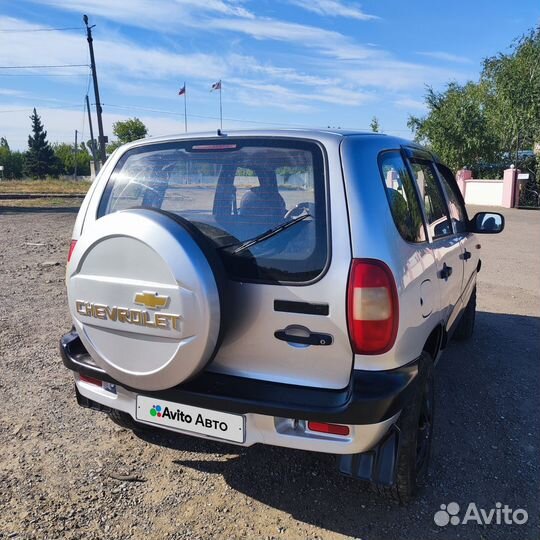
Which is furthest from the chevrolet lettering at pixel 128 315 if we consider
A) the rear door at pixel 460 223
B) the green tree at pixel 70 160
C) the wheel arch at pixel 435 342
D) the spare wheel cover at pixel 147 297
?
the green tree at pixel 70 160

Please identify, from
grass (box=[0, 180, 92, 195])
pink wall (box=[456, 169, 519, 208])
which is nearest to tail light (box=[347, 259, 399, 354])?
pink wall (box=[456, 169, 519, 208])

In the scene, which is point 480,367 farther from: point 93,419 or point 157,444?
point 93,419

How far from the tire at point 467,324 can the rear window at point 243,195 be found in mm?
3070

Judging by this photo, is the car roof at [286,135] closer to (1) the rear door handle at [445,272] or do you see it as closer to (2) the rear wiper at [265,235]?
(2) the rear wiper at [265,235]

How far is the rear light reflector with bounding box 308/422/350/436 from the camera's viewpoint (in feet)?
6.90

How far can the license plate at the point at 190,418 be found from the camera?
2.21 m

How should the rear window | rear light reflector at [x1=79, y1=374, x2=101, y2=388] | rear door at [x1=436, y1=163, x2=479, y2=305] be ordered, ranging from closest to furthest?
the rear window, rear light reflector at [x1=79, y1=374, x2=101, y2=388], rear door at [x1=436, y1=163, x2=479, y2=305]

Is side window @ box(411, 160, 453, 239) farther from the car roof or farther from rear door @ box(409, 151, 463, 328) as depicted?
the car roof

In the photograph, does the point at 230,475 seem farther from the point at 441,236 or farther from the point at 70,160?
the point at 70,160

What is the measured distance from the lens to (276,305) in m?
2.16

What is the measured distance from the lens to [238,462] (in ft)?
9.52

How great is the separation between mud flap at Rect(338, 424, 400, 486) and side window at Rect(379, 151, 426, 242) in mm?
928

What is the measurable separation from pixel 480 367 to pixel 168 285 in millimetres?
3275

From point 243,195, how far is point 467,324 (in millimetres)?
3260
